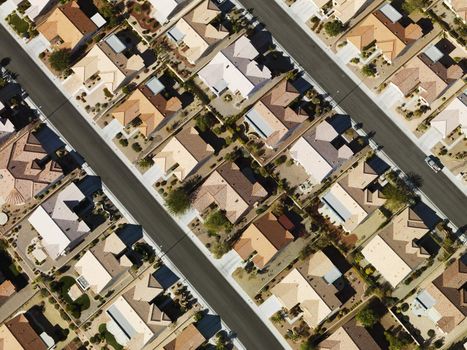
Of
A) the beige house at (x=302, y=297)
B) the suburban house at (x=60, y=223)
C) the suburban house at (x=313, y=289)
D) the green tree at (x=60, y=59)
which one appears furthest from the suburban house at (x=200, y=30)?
the beige house at (x=302, y=297)

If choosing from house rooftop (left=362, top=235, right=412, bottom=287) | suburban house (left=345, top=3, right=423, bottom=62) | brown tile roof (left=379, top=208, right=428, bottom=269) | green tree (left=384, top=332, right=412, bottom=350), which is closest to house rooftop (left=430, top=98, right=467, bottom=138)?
suburban house (left=345, top=3, right=423, bottom=62)

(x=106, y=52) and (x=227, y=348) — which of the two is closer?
(x=227, y=348)

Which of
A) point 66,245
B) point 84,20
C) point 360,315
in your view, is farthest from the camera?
point 84,20

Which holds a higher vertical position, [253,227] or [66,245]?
[66,245]

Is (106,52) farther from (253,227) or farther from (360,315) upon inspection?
(360,315)

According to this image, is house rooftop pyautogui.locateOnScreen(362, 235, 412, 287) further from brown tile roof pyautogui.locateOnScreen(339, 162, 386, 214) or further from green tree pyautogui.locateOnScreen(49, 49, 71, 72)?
green tree pyautogui.locateOnScreen(49, 49, 71, 72)

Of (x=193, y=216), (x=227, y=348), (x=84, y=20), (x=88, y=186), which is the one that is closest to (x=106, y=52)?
(x=84, y=20)

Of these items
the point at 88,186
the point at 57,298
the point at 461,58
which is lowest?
the point at 461,58

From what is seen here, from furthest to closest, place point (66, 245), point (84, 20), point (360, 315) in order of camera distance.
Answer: point (84, 20), point (66, 245), point (360, 315)
